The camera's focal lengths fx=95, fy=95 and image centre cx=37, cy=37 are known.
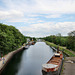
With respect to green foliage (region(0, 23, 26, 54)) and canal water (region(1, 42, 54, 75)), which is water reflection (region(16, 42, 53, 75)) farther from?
green foliage (region(0, 23, 26, 54))

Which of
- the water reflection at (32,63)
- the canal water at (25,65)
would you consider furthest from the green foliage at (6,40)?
the water reflection at (32,63)

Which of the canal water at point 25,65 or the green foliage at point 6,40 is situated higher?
the green foliage at point 6,40

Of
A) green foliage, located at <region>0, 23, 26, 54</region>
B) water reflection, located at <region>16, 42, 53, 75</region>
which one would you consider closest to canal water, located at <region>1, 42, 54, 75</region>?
water reflection, located at <region>16, 42, 53, 75</region>

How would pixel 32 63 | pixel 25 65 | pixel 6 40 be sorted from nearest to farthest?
pixel 25 65
pixel 32 63
pixel 6 40

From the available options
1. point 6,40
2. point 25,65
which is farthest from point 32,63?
point 6,40

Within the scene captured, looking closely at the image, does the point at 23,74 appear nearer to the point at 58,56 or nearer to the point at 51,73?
the point at 51,73

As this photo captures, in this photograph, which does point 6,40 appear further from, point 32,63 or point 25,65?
point 32,63

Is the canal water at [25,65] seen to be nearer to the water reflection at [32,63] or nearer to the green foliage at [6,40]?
the water reflection at [32,63]

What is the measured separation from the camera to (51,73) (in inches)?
878

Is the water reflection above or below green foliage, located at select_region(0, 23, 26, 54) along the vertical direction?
below

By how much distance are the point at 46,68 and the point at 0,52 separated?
30178 millimetres

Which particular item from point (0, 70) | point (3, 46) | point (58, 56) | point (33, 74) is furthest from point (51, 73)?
point (3, 46)

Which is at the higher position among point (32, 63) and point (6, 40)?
point (6, 40)

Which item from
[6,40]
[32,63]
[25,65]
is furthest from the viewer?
[6,40]
